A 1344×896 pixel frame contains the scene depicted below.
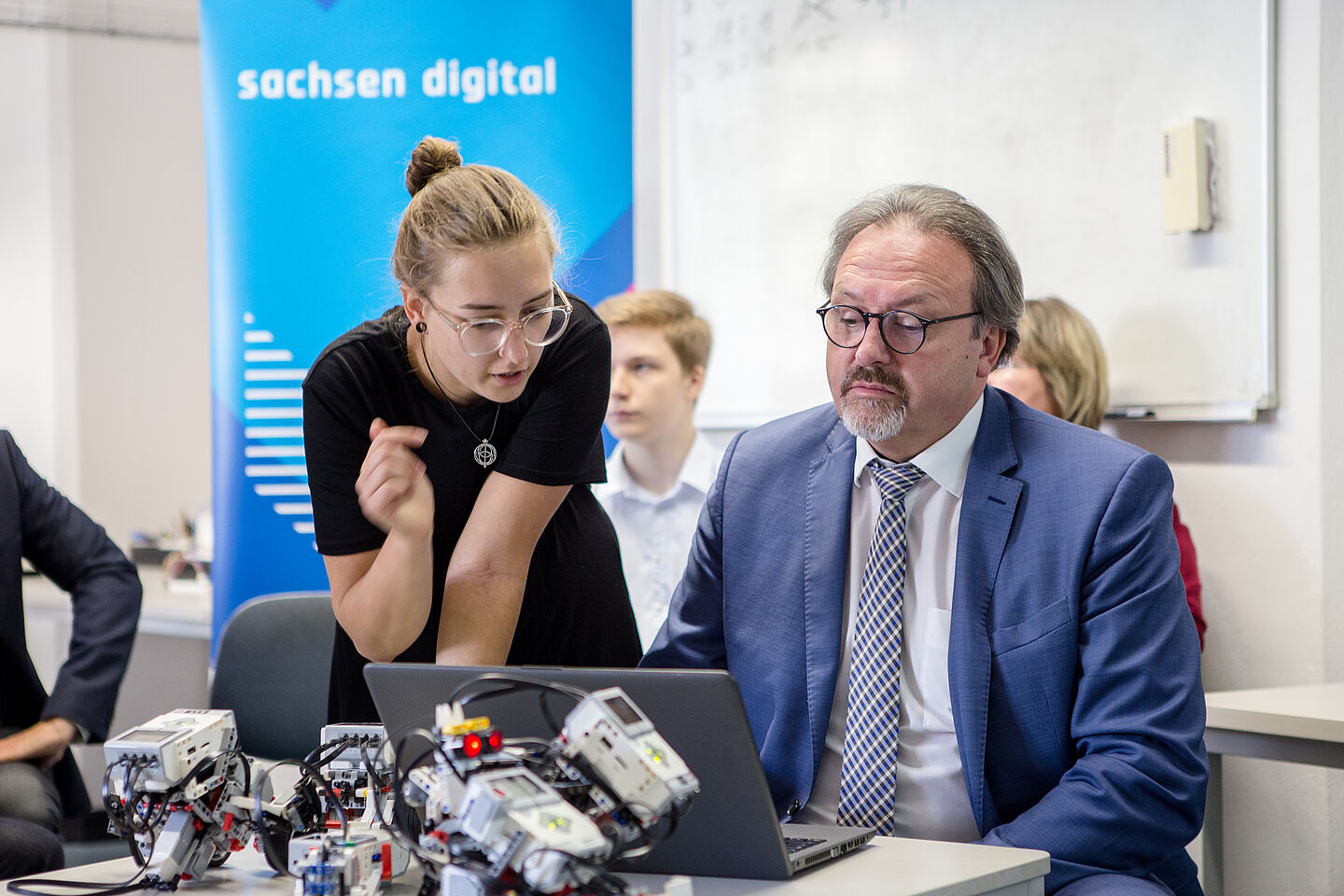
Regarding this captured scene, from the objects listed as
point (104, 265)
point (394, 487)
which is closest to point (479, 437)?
point (394, 487)

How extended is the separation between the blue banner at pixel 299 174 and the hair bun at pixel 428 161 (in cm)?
147

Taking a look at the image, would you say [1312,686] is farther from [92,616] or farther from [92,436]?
[92,436]

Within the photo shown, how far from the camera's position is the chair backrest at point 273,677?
8.75 ft

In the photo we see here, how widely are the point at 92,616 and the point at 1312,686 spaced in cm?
238

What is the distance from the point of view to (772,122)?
3.75 meters

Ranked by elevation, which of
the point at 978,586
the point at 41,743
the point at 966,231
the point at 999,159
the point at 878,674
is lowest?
the point at 41,743

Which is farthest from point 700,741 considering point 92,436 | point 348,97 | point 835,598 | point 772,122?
point 92,436

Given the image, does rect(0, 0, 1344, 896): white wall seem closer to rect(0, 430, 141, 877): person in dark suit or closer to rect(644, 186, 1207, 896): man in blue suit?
rect(0, 430, 141, 877): person in dark suit

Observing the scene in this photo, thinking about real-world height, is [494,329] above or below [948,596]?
above

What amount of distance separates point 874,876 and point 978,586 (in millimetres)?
526

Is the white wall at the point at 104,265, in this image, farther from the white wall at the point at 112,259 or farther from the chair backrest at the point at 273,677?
the chair backrest at the point at 273,677

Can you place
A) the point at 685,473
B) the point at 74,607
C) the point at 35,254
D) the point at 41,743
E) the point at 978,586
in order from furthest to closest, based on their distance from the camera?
the point at 35,254
the point at 685,473
the point at 74,607
the point at 41,743
the point at 978,586

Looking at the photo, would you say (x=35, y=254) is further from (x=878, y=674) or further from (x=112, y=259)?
(x=878, y=674)

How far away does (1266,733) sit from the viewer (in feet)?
6.86
